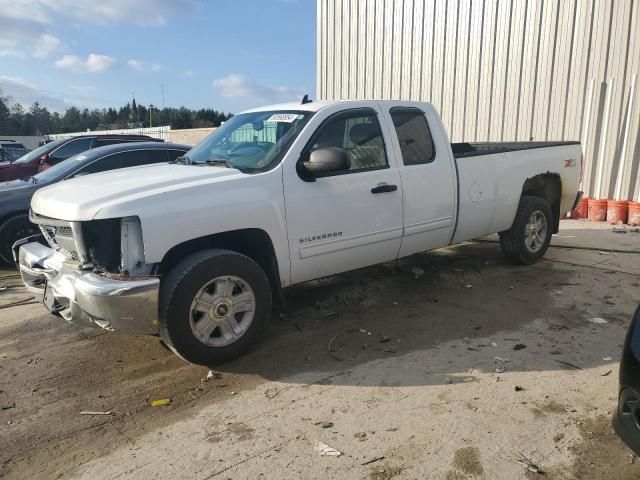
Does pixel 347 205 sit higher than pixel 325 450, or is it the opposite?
pixel 347 205

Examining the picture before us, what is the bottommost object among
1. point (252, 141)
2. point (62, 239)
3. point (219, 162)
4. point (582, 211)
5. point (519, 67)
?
point (582, 211)

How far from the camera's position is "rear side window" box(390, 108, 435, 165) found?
495cm

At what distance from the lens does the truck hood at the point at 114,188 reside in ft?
11.3

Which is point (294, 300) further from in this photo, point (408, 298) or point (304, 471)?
point (304, 471)

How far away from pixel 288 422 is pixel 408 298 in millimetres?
2580

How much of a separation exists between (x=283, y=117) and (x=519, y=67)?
809cm

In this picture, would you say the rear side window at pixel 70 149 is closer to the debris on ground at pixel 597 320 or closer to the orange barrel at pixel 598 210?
the debris on ground at pixel 597 320

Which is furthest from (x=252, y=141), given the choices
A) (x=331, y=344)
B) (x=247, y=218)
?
(x=331, y=344)

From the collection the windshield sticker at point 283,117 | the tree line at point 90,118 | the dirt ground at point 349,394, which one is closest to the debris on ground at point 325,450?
the dirt ground at point 349,394

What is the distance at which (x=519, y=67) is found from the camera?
1084 centimetres

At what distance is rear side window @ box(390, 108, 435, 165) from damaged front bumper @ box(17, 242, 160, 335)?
268 cm

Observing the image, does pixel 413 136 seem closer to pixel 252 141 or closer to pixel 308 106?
pixel 308 106

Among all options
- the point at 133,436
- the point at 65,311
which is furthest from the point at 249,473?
the point at 65,311

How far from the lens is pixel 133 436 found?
3.04 meters
